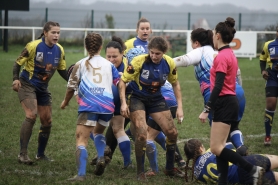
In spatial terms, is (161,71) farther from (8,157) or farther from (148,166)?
(8,157)

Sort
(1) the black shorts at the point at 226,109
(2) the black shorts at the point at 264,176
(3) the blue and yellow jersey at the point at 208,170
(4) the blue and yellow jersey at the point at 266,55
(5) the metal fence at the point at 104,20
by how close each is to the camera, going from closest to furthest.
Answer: (1) the black shorts at the point at 226,109 < (2) the black shorts at the point at 264,176 < (3) the blue and yellow jersey at the point at 208,170 < (4) the blue and yellow jersey at the point at 266,55 < (5) the metal fence at the point at 104,20

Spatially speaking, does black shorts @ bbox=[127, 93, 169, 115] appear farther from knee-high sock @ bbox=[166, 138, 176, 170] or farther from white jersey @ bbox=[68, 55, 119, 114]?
knee-high sock @ bbox=[166, 138, 176, 170]

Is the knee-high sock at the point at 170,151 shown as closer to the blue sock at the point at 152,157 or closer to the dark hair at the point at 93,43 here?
the blue sock at the point at 152,157

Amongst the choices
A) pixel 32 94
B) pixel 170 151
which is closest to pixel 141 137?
pixel 170 151

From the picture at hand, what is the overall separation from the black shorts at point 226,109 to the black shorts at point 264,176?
55cm

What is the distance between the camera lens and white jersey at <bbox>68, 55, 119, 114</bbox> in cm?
666

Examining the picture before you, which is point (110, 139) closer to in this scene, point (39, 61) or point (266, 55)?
point (39, 61)

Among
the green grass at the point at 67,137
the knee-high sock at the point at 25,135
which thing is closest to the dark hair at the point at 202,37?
the green grass at the point at 67,137

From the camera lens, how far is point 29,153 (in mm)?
8414

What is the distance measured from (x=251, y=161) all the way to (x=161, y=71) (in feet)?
5.04

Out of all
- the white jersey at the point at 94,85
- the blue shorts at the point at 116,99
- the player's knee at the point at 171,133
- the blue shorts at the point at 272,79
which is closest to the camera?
the white jersey at the point at 94,85

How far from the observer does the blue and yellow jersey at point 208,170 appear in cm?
655

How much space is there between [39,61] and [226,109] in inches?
118

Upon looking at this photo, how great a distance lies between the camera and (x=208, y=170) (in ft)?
21.8
